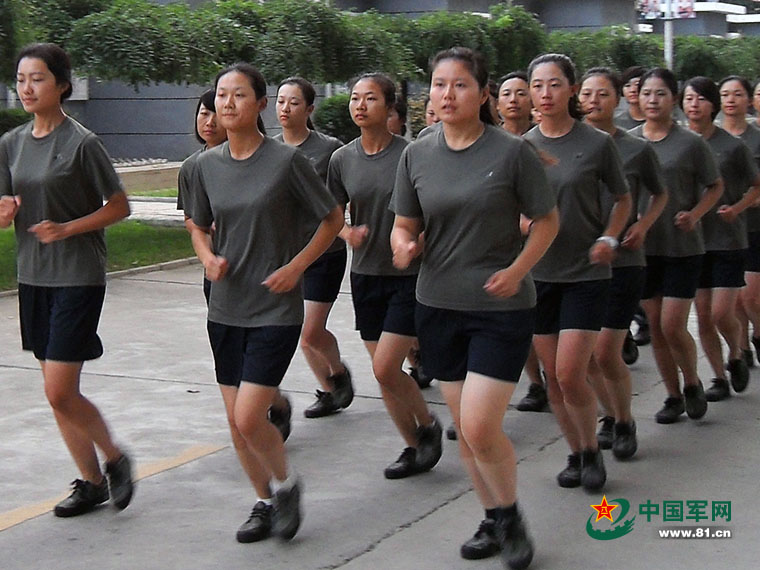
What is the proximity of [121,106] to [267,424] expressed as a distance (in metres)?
21.5

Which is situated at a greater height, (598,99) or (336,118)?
(598,99)

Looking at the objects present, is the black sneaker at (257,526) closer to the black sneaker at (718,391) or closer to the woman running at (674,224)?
the woman running at (674,224)

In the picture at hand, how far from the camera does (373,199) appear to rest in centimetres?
683

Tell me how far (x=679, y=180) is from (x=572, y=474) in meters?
2.05

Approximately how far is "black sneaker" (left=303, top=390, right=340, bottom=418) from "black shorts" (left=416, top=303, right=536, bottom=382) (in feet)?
8.93

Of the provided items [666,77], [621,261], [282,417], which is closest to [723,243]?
[666,77]

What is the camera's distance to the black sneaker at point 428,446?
6508 mm

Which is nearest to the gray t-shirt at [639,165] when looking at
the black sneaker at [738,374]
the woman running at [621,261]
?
the woman running at [621,261]

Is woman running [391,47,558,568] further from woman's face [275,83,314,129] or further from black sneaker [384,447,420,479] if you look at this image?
woman's face [275,83,314,129]

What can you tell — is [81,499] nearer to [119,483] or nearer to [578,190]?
[119,483]

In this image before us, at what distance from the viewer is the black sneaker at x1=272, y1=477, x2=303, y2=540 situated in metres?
5.35

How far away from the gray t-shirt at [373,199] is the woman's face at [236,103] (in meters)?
1.64

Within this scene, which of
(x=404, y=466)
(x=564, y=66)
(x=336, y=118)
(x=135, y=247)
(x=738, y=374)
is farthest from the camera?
(x=336, y=118)

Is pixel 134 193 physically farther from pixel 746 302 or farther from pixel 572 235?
pixel 572 235
